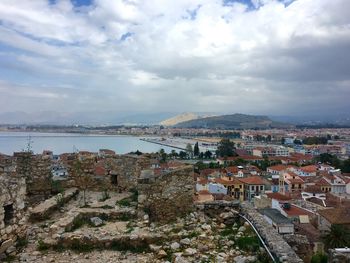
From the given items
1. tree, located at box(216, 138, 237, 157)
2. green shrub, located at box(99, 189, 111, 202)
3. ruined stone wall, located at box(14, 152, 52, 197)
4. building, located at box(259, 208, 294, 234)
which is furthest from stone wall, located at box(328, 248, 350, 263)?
tree, located at box(216, 138, 237, 157)

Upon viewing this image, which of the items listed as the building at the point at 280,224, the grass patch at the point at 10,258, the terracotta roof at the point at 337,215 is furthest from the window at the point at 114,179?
the terracotta roof at the point at 337,215

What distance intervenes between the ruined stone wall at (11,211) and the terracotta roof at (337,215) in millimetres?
25954

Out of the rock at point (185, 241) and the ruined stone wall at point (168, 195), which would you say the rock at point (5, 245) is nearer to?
the ruined stone wall at point (168, 195)

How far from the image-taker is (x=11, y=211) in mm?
5703

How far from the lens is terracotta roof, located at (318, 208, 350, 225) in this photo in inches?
1067

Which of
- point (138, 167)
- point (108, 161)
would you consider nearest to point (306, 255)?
point (138, 167)

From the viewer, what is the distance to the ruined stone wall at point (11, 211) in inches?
215

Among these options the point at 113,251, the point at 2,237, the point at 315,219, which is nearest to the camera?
the point at 2,237

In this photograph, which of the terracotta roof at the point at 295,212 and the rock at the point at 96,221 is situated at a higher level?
the rock at the point at 96,221

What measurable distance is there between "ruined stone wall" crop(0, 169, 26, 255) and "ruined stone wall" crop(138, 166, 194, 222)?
2.37 metres

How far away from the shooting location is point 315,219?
3039 cm

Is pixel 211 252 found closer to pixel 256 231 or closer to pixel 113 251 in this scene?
pixel 256 231

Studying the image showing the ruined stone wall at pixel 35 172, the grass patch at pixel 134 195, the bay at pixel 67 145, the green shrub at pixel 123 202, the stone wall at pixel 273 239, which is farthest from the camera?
the bay at pixel 67 145

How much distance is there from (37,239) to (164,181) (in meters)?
2.60
